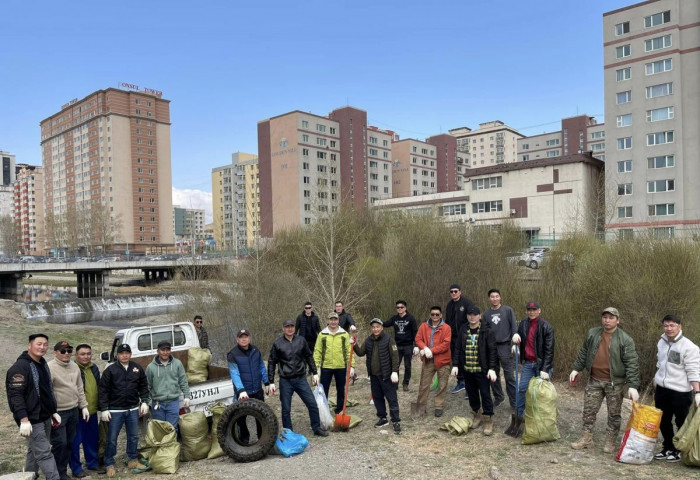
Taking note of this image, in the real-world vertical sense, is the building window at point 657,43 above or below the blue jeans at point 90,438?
above

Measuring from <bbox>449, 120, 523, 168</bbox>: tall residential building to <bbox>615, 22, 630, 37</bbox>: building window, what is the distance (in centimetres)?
8831

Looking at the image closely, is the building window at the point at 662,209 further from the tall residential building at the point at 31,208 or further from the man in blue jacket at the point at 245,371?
the tall residential building at the point at 31,208

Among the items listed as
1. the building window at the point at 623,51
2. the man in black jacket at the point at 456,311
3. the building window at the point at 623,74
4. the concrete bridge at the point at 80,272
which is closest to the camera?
the man in black jacket at the point at 456,311

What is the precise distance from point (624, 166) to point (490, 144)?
322 ft

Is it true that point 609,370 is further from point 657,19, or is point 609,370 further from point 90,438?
→ point 657,19

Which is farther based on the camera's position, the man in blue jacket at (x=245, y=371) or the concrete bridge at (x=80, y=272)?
the concrete bridge at (x=80, y=272)

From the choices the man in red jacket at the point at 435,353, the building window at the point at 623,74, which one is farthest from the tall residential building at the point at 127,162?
the man in red jacket at the point at 435,353

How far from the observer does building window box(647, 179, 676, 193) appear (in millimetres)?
44600

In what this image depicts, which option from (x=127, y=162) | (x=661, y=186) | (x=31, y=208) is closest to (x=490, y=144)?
(x=127, y=162)

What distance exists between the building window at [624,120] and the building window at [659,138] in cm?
227

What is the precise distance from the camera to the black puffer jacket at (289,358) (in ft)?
23.8

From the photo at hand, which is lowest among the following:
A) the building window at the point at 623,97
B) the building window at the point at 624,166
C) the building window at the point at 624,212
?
the building window at the point at 624,212

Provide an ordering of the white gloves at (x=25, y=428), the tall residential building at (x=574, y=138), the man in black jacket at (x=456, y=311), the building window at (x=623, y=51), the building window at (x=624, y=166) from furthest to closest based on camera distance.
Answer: the tall residential building at (x=574, y=138) → the building window at (x=624, y=166) → the building window at (x=623, y=51) → the man in black jacket at (x=456, y=311) → the white gloves at (x=25, y=428)

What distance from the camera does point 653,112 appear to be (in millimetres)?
45844
